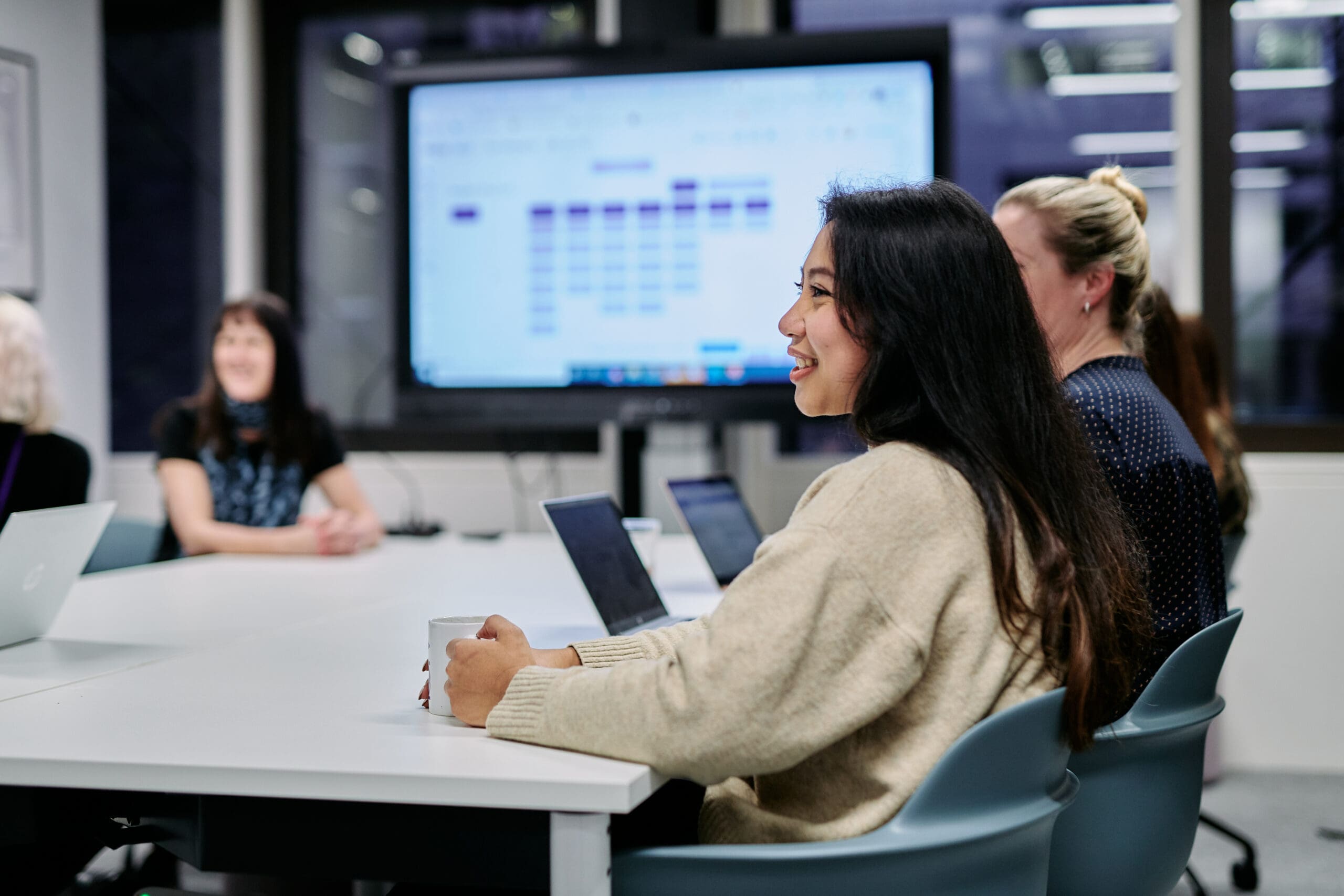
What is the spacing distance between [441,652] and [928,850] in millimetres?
534

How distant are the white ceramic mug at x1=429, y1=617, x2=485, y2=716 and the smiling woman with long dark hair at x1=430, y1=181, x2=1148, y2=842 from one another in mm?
41

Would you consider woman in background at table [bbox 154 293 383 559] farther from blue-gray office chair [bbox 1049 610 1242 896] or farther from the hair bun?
blue-gray office chair [bbox 1049 610 1242 896]

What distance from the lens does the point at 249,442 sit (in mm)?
3193

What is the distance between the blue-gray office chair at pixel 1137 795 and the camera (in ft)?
4.45

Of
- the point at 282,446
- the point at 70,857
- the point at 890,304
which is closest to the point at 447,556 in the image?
the point at 282,446

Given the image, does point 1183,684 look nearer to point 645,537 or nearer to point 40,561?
point 645,537

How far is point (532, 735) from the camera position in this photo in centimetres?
110

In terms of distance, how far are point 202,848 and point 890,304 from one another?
2.67 feet

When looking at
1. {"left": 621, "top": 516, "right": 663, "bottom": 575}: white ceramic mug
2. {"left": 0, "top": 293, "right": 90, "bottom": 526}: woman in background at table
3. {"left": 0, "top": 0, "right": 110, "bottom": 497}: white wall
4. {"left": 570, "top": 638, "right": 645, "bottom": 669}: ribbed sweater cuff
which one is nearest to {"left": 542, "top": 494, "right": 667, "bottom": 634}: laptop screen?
{"left": 570, "top": 638, "right": 645, "bottom": 669}: ribbed sweater cuff

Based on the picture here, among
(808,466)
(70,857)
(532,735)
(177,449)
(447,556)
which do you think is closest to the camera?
(532,735)

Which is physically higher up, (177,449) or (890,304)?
(890,304)

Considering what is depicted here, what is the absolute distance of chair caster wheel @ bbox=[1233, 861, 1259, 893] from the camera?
2541 millimetres

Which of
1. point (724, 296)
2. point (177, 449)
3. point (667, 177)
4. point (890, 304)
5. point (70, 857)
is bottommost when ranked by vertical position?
point (70, 857)

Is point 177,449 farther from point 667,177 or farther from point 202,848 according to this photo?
point 202,848
